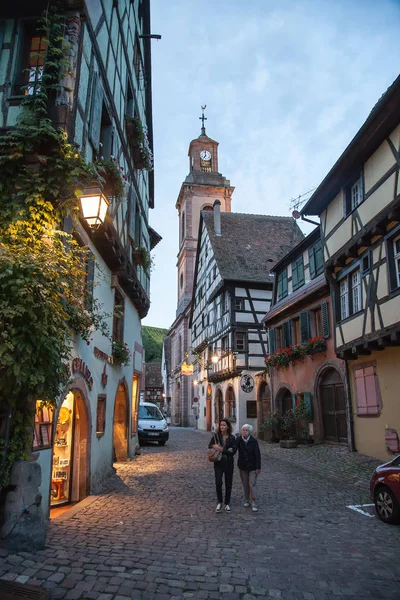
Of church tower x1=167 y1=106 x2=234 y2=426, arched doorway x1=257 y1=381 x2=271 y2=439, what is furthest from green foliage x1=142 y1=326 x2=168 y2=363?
arched doorway x1=257 y1=381 x2=271 y2=439

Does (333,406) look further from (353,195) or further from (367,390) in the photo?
(353,195)

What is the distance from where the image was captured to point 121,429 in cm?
1381

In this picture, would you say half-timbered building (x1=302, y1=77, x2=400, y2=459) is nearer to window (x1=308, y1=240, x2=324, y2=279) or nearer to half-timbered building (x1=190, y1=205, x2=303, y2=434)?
window (x1=308, y1=240, x2=324, y2=279)

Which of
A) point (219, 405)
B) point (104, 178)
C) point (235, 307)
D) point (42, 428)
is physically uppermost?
point (235, 307)

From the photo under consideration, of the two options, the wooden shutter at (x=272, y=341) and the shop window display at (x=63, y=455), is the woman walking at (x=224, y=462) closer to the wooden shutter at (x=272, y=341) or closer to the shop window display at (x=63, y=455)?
the shop window display at (x=63, y=455)

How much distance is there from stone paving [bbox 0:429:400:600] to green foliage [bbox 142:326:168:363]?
252 feet

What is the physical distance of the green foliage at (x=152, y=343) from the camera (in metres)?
86.2

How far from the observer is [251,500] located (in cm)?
802

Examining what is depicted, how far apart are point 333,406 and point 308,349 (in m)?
2.13

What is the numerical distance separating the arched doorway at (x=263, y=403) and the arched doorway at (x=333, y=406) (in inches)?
244

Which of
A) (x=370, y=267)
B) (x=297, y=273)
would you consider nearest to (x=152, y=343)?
(x=297, y=273)

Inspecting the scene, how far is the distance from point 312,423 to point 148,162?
1082 centimetres

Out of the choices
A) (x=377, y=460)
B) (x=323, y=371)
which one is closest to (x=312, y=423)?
(x=323, y=371)

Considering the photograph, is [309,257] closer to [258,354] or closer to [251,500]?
[258,354]
